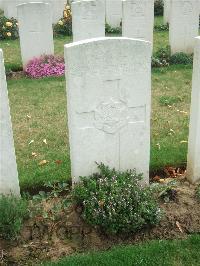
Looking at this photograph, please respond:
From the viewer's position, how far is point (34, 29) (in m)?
10.4

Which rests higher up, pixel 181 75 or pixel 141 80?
pixel 141 80

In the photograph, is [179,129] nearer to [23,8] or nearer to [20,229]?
[20,229]

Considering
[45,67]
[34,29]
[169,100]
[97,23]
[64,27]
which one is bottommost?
[169,100]

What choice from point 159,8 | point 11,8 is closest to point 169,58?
point 11,8

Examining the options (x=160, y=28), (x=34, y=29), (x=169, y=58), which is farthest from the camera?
(x=160, y=28)

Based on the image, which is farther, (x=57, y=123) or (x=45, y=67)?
(x=45, y=67)

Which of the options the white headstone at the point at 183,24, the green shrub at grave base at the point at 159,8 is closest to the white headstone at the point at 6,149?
the white headstone at the point at 183,24

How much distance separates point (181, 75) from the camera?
33.6 ft

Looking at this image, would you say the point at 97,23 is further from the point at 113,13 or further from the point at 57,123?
the point at 113,13

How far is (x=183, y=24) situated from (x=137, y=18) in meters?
1.38

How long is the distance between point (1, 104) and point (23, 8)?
5964 mm

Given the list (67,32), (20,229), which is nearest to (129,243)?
(20,229)

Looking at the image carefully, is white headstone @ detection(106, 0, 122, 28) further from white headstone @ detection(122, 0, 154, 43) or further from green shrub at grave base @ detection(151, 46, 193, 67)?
white headstone @ detection(122, 0, 154, 43)

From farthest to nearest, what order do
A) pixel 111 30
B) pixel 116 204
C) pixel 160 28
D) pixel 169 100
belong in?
pixel 160 28
pixel 111 30
pixel 169 100
pixel 116 204
